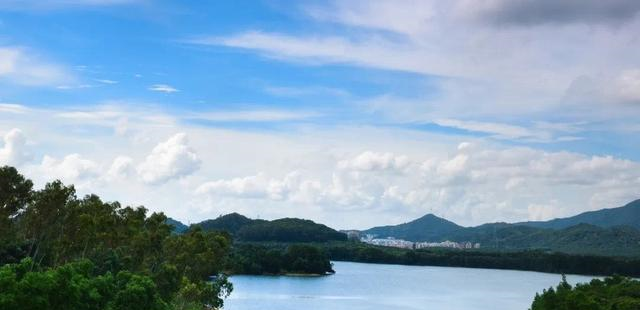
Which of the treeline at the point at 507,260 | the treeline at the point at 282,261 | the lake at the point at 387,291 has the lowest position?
the lake at the point at 387,291

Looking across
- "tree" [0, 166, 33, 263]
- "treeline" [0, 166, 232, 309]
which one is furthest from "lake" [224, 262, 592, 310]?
"tree" [0, 166, 33, 263]

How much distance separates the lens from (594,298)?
55.0 m

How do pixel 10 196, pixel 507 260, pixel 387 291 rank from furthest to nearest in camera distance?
1. pixel 507 260
2. pixel 387 291
3. pixel 10 196

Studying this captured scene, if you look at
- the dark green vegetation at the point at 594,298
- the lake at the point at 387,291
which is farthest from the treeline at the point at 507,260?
the dark green vegetation at the point at 594,298

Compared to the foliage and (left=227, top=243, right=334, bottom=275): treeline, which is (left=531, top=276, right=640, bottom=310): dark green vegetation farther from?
(left=227, top=243, right=334, bottom=275): treeline

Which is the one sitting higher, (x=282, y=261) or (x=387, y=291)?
(x=282, y=261)

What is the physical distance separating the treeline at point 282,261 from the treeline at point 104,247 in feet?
204

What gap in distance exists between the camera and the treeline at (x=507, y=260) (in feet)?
459

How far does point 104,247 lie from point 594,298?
126 ft

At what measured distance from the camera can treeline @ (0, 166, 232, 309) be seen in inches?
1346

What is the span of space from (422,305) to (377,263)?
99.6m

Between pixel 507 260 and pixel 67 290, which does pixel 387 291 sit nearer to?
pixel 507 260

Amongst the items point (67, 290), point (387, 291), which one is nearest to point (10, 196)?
point (67, 290)

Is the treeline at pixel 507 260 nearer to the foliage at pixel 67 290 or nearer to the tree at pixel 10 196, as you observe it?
the tree at pixel 10 196
